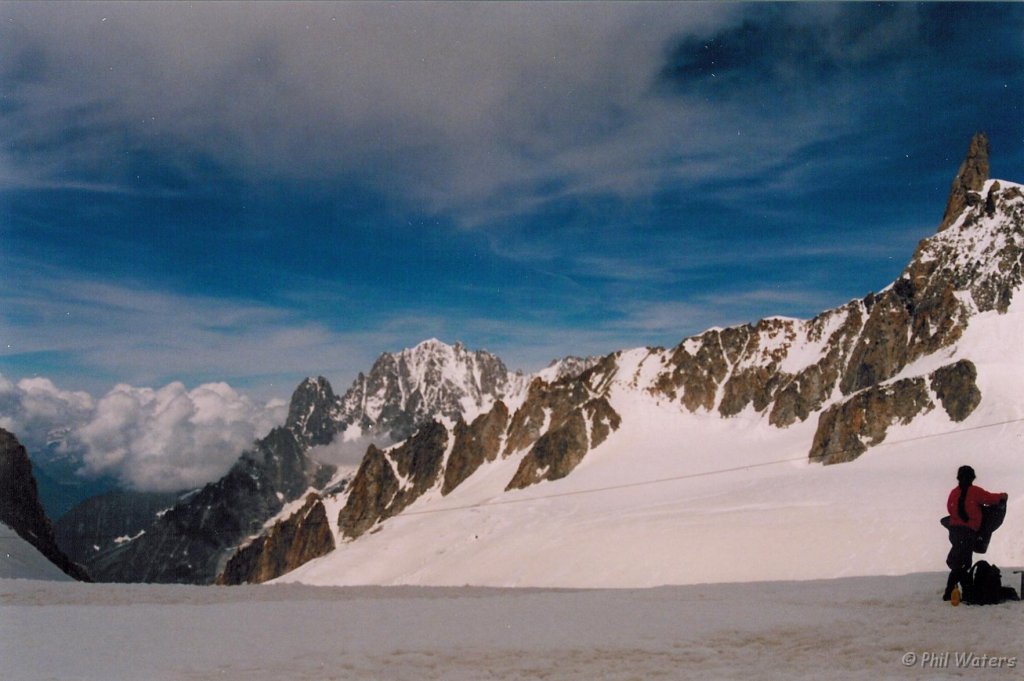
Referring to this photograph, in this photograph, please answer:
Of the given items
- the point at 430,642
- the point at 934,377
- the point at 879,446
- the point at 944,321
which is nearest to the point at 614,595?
the point at 430,642

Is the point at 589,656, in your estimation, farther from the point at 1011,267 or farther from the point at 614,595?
the point at 1011,267

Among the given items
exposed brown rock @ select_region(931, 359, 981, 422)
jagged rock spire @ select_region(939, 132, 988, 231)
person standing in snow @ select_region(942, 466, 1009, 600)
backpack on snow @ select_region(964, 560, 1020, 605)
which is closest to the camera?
backpack on snow @ select_region(964, 560, 1020, 605)

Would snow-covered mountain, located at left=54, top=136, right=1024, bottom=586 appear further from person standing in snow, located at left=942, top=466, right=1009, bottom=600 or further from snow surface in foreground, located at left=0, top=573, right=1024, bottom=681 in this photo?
snow surface in foreground, located at left=0, top=573, right=1024, bottom=681

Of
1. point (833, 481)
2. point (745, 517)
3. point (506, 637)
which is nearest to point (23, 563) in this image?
point (506, 637)

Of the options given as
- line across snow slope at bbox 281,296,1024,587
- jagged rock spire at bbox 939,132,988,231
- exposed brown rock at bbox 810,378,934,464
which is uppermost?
jagged rock spire at bbox 939,132,988,231

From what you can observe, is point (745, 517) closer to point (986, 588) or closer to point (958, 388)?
point (958, 388)

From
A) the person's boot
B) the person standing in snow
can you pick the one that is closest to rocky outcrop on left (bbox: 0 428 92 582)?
the person's boot
